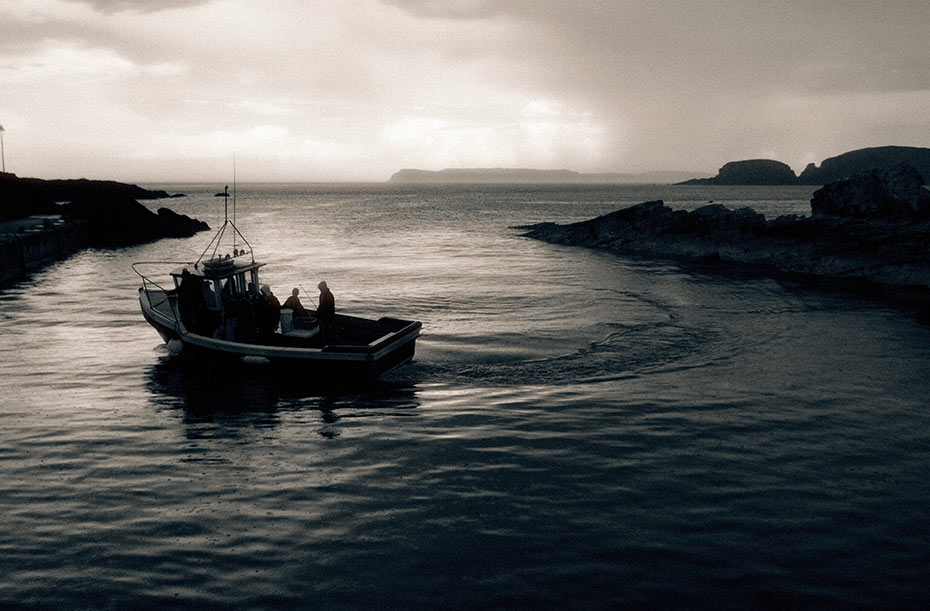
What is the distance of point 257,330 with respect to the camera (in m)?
20.1

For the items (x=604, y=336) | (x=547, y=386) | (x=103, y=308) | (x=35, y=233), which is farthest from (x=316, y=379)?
(x=35, y=233)

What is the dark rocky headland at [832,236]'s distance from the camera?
3884cm

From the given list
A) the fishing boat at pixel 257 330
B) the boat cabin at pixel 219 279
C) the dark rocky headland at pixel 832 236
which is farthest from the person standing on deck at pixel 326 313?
the dark rocky headland at pixel 832 236

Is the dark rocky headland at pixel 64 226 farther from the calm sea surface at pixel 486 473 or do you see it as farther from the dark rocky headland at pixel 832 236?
the dark rocky headland at pixel 832 236

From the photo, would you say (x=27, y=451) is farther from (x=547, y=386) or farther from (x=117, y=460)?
(x=547, y=386)

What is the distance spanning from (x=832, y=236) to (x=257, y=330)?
3942 centimetres

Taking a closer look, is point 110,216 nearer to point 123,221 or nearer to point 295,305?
point 123,221

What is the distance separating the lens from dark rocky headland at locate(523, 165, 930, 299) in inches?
1529

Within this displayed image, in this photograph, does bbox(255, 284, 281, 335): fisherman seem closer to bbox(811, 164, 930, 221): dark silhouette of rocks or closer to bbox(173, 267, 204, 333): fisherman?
bbox(173, 267, 204, 333): fisherman

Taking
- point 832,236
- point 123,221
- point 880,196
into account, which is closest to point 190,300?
point 832,236

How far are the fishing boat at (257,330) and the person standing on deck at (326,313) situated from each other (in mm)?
31

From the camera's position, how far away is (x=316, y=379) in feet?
61.2

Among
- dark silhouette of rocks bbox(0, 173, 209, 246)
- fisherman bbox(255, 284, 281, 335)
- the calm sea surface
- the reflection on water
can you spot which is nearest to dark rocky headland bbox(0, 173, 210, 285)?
dark silhouette of rocks bbox(0, 173, 209, 246)

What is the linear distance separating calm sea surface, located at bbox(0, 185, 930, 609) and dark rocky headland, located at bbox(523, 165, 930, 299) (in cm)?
1636
